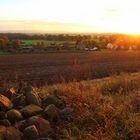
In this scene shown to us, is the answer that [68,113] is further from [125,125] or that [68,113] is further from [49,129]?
[125,125]

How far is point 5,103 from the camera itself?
27.4 feet

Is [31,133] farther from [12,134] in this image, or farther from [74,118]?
[74,118]

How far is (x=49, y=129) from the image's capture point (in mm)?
7902

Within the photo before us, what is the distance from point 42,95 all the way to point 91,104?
1742 millimetres

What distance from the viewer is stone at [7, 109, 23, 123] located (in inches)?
321

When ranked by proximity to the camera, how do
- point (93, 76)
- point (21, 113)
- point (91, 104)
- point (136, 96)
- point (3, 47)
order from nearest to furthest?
point (21, 113)
point (91, 104)
point (136, 96)
point (93, 76)
point (3, 47)

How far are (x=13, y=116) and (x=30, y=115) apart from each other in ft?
1.46

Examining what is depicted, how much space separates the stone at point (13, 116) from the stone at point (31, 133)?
649mm

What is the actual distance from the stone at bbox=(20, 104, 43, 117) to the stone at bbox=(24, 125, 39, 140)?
2.72 feet

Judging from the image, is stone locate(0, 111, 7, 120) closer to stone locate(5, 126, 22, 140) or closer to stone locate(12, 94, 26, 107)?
stone locate(5, 126, 22, 140)

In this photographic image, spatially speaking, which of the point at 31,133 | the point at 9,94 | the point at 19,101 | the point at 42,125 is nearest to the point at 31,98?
the point at 19,101

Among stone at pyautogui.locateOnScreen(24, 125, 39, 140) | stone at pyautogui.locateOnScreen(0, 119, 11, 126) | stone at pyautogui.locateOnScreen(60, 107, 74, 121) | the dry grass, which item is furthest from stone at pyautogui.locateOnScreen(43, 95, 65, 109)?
stone at pyautogui.locateOnScreen(24, 125, 39, 140)

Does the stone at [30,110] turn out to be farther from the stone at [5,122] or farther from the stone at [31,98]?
the stone at [5,122]

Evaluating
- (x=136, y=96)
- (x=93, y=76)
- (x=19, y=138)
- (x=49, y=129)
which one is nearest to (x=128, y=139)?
(x=49, y=129)
